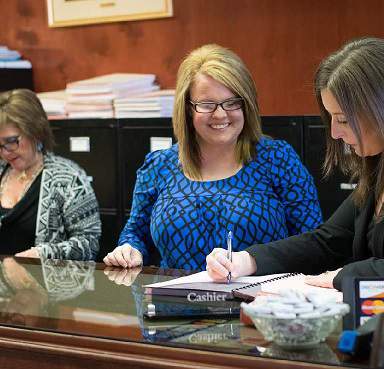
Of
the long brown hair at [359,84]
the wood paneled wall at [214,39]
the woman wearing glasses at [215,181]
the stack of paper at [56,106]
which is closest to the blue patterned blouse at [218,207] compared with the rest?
the woman wearing glasses at [215,181]

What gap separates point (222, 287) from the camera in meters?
2.50


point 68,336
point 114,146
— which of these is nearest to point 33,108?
point 114,146

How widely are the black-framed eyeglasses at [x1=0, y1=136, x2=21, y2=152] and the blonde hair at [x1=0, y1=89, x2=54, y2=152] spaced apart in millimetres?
50

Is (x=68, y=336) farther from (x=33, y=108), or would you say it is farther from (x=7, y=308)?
(x=33, y=108)

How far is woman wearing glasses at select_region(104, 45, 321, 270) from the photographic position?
3510 mm

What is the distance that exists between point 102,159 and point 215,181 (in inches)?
74.4

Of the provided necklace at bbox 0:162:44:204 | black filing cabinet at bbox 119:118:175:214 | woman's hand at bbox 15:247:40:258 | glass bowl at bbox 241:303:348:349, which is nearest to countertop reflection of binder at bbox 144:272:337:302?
glass bowl at bbox 241:303:348:349

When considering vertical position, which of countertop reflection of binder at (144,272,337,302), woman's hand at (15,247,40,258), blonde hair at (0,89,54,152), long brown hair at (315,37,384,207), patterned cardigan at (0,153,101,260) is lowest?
woman's hand at (15,247,40,258)

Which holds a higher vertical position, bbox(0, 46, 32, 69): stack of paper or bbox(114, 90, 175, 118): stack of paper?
bbox(0, 46, 32, 69): stack of paper

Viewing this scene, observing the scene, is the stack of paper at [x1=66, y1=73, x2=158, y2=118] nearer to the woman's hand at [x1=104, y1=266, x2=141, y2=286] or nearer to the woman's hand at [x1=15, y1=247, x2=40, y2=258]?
the woman's hand at [x1=15, y1=247, x2=40, y2=258]

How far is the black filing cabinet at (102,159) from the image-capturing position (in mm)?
5355

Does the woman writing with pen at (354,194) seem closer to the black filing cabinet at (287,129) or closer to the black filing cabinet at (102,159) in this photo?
the black filing cabinet at (287,129)

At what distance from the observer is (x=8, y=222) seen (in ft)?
13.9

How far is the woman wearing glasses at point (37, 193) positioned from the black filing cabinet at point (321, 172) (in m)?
1.18
